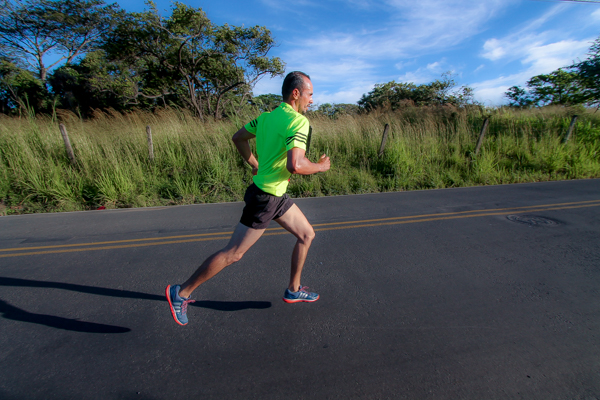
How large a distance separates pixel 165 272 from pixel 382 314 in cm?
242

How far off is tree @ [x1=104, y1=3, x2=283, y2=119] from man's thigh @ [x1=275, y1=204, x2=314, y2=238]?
544 inches

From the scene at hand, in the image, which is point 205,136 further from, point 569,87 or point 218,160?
point 569,87

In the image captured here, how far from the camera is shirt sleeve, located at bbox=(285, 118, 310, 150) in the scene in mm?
2135

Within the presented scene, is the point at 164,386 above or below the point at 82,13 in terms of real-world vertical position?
below

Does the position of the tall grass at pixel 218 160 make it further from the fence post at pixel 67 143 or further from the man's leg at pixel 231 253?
the man's leg at pixel 231 253

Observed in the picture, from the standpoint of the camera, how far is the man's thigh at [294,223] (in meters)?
2.58

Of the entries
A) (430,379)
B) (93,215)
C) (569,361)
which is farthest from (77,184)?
(569,361)

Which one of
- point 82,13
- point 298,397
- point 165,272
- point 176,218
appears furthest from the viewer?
point 82,13

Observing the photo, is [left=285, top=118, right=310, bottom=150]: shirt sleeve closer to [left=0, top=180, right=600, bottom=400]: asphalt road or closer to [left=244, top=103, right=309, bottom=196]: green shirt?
[left=244, top=103, right=309, bottom=196]: green shirt

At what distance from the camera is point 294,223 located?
2.61 metres

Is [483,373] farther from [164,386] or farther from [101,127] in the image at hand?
[101,127]

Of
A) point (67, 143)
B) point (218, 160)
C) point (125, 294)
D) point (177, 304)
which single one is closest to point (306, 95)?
point (177, 304)

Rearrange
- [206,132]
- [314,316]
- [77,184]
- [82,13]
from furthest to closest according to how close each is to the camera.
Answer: [82,13], [206,132], [77,184], [314,316]

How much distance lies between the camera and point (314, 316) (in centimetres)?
263
